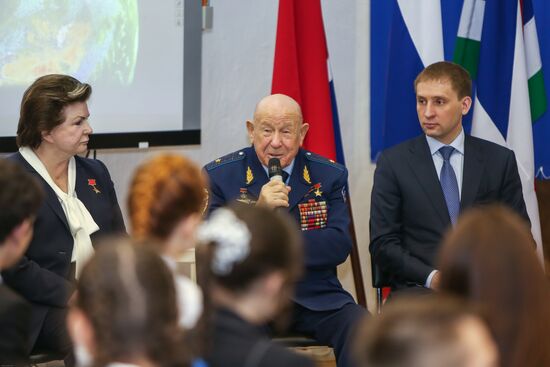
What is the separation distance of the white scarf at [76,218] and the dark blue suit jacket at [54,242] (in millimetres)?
19

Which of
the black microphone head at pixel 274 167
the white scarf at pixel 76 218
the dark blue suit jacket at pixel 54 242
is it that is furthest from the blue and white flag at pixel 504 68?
the white scarf at pixel 76 218

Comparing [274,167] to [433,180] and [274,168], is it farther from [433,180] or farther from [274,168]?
[433,180]

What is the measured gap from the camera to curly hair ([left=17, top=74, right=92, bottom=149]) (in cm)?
362

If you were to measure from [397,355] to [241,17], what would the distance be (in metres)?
3.72

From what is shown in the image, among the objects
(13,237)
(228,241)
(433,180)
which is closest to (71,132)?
(13,237)

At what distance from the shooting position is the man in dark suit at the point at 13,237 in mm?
2291

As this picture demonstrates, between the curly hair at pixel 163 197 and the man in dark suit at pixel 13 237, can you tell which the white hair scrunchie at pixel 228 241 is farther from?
the man in dark suit at pixel 13 237

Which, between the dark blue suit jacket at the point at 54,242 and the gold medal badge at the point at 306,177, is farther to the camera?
the gold medal badge at the point at 306,177

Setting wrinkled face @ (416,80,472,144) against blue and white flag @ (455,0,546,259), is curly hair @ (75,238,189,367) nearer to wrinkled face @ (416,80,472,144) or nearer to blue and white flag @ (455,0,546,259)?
wrinkled face @ (416,80,472,144)

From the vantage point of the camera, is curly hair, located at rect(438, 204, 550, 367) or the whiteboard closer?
curly hair, located at rect(438, 204, 550, 367)

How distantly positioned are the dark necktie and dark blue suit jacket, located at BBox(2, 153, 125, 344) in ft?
4.51

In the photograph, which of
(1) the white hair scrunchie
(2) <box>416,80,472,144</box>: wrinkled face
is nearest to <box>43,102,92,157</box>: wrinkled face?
(2) <box>416,80,472,144</box>: wrinkled face

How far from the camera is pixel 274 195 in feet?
11.4

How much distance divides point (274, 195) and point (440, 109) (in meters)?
0.93
